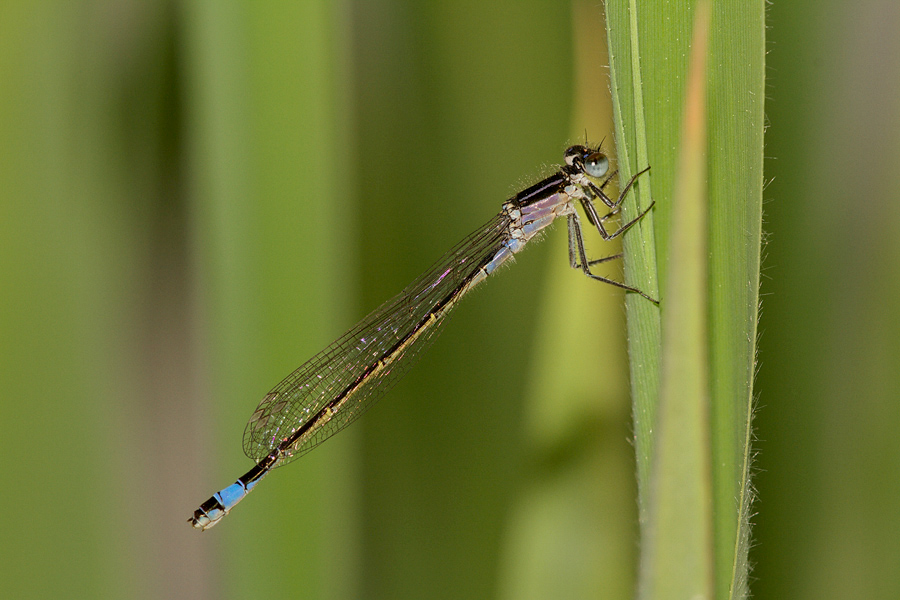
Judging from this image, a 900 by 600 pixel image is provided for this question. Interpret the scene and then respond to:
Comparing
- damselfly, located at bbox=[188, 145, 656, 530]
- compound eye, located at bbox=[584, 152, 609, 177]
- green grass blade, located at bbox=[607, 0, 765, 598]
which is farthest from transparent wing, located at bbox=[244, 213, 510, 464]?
green grass blade, located at bbox=[607, 0, 765, 598]

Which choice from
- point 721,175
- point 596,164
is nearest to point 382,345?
point 596,164

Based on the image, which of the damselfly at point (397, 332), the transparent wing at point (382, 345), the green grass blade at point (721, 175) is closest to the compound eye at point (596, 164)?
the damselfly at point (397, 332)

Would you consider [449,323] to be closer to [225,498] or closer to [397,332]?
[397,332]

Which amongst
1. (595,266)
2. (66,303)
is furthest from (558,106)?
(66,303)

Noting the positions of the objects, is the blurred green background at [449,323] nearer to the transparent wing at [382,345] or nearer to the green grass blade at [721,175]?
the transparent wing at [382,345]

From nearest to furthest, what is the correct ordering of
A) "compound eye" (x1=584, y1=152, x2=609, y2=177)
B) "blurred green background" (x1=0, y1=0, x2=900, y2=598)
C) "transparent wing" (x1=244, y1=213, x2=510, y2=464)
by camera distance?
"blurred green background" (x1=0, y1=0, x2=900, y2=598) < "compound eye" (x1=584, y1=152, x2=609, y2=177) < "transparent wing" (x1=244, y1=213, x2=510, y2=464)

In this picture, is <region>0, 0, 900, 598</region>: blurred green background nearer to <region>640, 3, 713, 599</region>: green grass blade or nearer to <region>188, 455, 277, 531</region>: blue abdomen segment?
<region>188, 455, 277, 531</region>: blue abdomen segment
